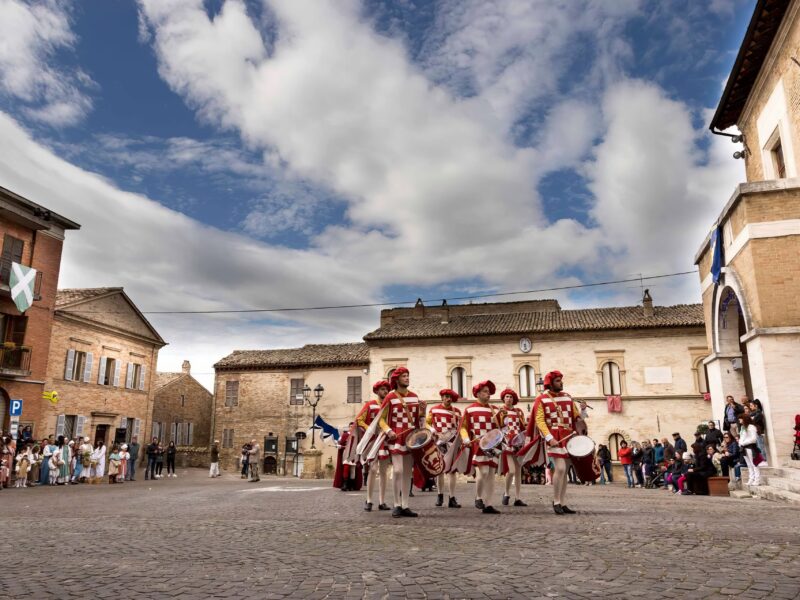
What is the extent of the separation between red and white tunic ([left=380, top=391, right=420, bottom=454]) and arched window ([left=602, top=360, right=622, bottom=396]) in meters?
30.1

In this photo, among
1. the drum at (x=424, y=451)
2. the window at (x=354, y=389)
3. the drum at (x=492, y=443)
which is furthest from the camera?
the window at (x=354, y=389)

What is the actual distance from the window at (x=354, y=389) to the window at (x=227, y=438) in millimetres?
9467

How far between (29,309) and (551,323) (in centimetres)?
2874

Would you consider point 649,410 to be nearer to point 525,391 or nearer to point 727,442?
point 525,391

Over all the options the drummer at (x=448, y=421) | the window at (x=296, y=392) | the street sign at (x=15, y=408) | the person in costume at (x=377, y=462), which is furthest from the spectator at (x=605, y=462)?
the street sign at (x=15, y=408)

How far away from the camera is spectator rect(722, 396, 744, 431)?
16.0m

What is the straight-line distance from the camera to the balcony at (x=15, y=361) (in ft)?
86.6

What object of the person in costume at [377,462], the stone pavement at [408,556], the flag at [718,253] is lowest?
the stone pavement at [408,556]

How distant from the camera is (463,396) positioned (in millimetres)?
39281

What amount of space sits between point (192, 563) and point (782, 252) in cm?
1428

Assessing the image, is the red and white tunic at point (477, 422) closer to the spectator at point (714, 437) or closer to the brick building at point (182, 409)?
the spectator at point (714, 437)

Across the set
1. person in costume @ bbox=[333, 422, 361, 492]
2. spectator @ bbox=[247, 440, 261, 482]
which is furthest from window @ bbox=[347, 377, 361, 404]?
person in costume @ bbox=[333, 422, 361, 492]

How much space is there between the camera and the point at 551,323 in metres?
39.0

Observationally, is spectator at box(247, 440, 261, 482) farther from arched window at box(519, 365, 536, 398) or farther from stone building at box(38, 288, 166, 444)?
arched window at box(519, 365, 536, 398)
